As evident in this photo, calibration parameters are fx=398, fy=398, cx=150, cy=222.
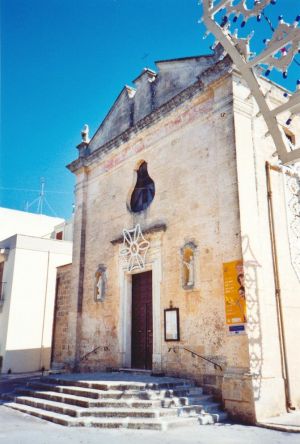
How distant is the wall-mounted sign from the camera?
7.39 metres

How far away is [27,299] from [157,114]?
31.9 feet

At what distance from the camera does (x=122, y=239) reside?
36.1ft

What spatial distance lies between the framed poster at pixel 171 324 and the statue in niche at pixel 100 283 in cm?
281

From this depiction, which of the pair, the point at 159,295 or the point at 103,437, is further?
the point at 159,295

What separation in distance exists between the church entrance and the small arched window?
6.41 ft

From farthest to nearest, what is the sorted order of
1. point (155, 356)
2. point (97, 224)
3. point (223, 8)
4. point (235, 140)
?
point (97, 224) → point (155, 356) → point (235, 140) → point (223, 8)

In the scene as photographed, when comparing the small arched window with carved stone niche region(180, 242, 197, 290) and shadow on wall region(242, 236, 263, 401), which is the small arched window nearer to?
carved stone niche region(180, 242, 197, 290)

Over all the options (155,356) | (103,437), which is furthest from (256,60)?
(155,356)

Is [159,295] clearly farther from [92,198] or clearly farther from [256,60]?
[256,60]

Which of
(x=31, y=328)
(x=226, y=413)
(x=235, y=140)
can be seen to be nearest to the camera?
(x=226, y=413)

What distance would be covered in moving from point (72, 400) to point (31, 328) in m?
9.49

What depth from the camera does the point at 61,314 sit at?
48.0 ft

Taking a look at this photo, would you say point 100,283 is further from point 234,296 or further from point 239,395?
point 239,395

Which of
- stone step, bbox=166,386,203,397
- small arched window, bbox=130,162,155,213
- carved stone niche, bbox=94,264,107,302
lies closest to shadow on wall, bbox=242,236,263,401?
stone step, bbox=166,386,203,397
